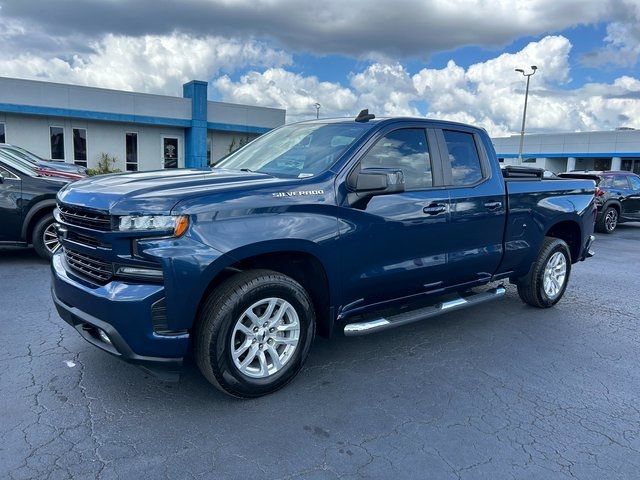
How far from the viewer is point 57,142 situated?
78.0ft

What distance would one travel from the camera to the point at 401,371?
402 cm

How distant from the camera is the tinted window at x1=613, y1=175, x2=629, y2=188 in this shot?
14.3 m

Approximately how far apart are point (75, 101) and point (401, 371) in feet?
78.9

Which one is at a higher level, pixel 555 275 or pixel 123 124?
pixel 123 124

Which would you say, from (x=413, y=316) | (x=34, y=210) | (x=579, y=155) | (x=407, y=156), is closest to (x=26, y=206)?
(x=34, y=210)

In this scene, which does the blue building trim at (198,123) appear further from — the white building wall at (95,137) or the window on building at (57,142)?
the window on building at (57,142)

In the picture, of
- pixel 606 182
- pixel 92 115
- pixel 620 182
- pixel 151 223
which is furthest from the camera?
pixel 92 115

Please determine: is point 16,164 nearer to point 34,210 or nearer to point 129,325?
point 34,210

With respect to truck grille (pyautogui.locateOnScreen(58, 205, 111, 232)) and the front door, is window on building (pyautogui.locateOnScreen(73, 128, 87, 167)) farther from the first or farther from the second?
the front door

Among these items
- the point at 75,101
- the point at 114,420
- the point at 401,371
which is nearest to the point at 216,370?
the point at 114,420

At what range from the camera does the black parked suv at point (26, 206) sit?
6.98 meters

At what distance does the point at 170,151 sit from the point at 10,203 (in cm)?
2092

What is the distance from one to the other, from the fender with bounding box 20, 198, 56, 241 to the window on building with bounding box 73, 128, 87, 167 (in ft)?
61.5

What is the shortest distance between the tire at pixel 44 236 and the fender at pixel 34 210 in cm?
12
